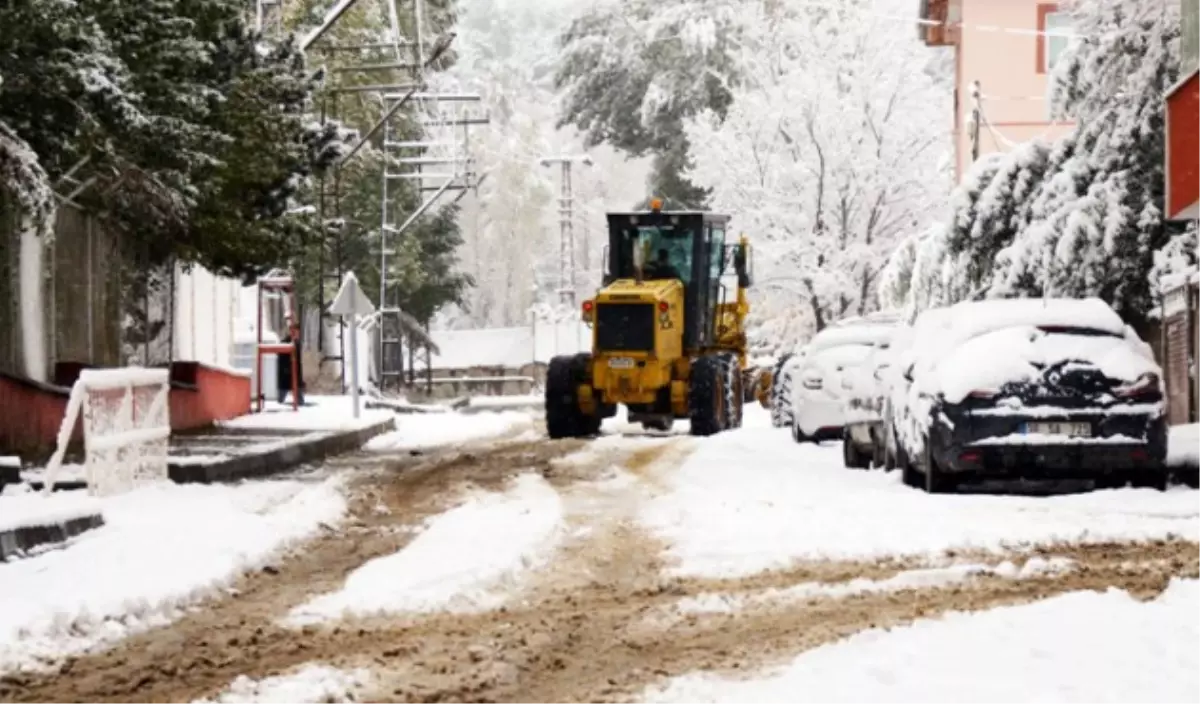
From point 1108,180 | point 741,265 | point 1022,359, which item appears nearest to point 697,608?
point 1022,359

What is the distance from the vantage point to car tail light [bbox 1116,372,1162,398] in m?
15.7

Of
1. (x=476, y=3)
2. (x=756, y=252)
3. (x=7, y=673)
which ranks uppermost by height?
(x=476, y=3)

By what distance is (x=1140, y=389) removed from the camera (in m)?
15.7

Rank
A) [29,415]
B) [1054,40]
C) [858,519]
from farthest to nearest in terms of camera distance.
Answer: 1. [1054,40]
2. [29,415]
3. [858,519]

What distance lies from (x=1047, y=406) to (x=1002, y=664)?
8.79 metres

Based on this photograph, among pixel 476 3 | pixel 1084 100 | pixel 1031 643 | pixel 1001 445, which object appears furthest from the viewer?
pixel 476 3

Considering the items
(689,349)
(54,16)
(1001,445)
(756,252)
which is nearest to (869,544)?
(1001,445)

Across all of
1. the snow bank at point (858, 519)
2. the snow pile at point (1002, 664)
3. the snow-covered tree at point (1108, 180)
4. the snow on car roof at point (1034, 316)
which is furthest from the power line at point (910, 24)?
the snow pile at point (1002, 664)

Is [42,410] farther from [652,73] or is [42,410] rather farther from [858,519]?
[652,73]

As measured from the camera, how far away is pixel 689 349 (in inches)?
1235

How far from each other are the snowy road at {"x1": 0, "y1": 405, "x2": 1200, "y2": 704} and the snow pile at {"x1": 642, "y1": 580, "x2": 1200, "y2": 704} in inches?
0.7

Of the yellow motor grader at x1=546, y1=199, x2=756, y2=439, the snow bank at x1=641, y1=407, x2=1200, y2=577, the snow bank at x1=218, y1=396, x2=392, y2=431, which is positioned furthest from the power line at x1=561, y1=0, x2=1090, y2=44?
the snow bank at x1=218, y1=396, x2=392, y2=431

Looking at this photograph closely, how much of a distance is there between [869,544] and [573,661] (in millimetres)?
4449

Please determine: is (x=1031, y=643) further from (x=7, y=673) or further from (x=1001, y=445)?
(x=1001, y=445)
